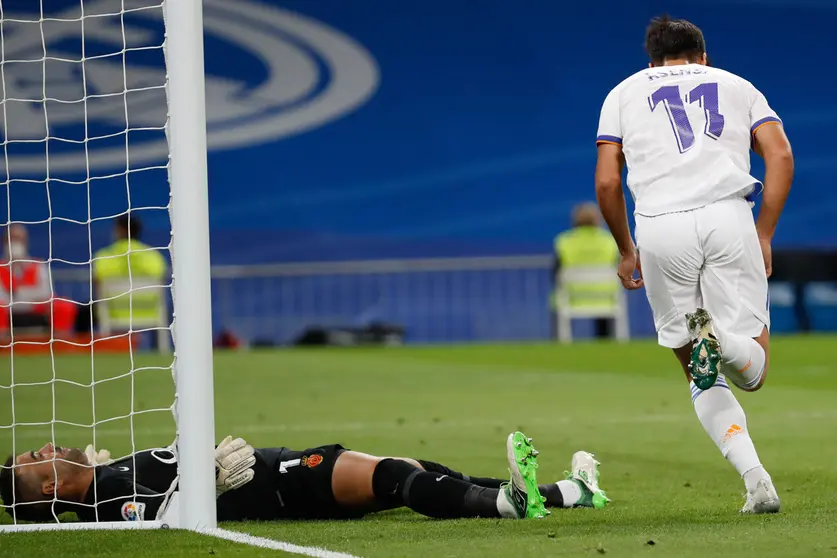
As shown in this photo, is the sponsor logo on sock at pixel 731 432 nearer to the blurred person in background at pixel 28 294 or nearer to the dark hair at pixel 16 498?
the dark hair at pixel 16 498

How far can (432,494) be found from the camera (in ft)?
15.8

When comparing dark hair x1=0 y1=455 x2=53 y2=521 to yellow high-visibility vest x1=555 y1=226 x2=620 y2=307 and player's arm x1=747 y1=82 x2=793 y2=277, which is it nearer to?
player's arm x1=747 y1=82 x2=793 y2=277

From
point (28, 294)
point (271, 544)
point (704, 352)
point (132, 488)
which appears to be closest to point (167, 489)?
point (132, 488)

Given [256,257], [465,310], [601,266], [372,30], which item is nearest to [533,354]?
[601,266]

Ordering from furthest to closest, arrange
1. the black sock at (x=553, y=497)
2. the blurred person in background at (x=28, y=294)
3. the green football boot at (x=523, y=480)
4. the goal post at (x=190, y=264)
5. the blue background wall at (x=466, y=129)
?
the blue background wall at (x=466, y=129)
the blurred person in background at (x=28, y=294)
the black sock at (x=553, y=497)
the goal post at (x=190, y=264)
the green football boot at (x=523, y=480)

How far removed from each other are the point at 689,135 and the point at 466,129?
804 inches

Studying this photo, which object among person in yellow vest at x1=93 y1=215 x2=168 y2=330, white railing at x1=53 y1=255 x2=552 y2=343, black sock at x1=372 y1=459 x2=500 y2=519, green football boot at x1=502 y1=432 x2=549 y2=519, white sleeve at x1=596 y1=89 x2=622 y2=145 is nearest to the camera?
green football boot at x1=502 y1=432 x2=549 y2=519

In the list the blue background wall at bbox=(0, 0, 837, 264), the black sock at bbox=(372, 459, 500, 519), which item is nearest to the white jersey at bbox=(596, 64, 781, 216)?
the black sock at bbox=(372, 459, 500, 519)

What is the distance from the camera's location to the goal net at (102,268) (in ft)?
Answer: 15.7

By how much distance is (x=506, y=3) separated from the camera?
25578mm

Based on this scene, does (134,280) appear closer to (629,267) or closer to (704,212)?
(629,267)

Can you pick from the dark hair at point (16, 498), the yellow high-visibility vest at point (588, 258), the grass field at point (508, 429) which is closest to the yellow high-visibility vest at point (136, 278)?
the grass field at point (508, 429)

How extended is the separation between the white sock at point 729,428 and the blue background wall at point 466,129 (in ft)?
62.2

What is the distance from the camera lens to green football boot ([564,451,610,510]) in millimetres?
5188
